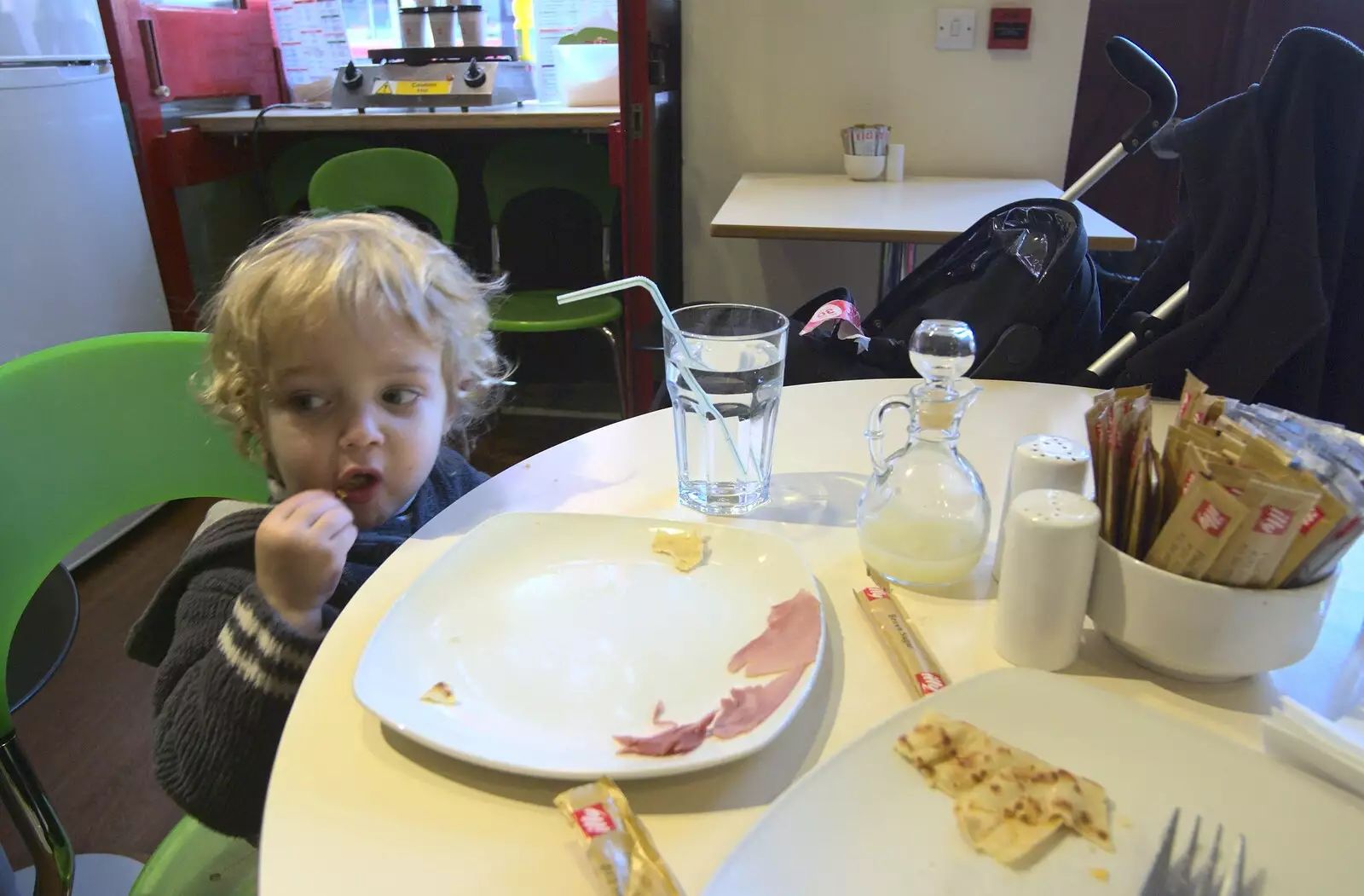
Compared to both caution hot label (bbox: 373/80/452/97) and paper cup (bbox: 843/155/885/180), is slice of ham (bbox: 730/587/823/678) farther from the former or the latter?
caution hot label (bbox: 373/80/452/97)

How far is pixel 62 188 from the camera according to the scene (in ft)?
6.48

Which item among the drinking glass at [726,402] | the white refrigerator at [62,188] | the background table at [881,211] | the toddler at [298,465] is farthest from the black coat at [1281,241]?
the white refrigerator at [62,188]

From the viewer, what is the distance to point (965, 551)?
607 millimetres

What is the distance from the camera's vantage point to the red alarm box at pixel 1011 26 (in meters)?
2.34

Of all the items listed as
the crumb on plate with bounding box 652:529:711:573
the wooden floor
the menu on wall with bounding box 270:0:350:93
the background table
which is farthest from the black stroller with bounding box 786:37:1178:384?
the menu on wall with bounding box 270:0:350:93

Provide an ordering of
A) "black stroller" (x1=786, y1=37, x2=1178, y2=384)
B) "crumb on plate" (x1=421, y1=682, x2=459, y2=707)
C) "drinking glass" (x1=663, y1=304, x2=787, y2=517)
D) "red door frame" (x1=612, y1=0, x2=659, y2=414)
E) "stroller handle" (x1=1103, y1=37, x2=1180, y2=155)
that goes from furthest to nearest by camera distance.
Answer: "red door frame" (x1=612, y1=0, x2=659, y2=414), "stroller handle" (x1=1103, y1=37, x2=1180, y2=155), "black stroller" (x1=786, y1=37, x2=1178, y2=384), "drinking glass" (x1=663, y1=304, x2=787, y2=517), "crumb on plate" (x1=421, y1=682, x2=459, y2=707)

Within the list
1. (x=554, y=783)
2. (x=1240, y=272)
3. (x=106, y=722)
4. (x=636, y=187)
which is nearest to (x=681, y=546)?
(x=554, y=783)

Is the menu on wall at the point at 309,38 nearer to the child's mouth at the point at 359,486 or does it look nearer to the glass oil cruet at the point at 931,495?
the child's mouth at the point at 359,486

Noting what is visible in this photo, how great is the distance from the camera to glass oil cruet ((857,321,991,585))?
1.98 ft

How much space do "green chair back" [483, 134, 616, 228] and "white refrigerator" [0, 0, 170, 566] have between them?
92 centimetres

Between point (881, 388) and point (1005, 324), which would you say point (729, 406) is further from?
point (1005, 324)

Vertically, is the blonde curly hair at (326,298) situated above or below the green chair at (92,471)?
above

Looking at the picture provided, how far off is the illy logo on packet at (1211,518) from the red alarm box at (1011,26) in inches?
90.4

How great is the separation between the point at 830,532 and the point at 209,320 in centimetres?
61
